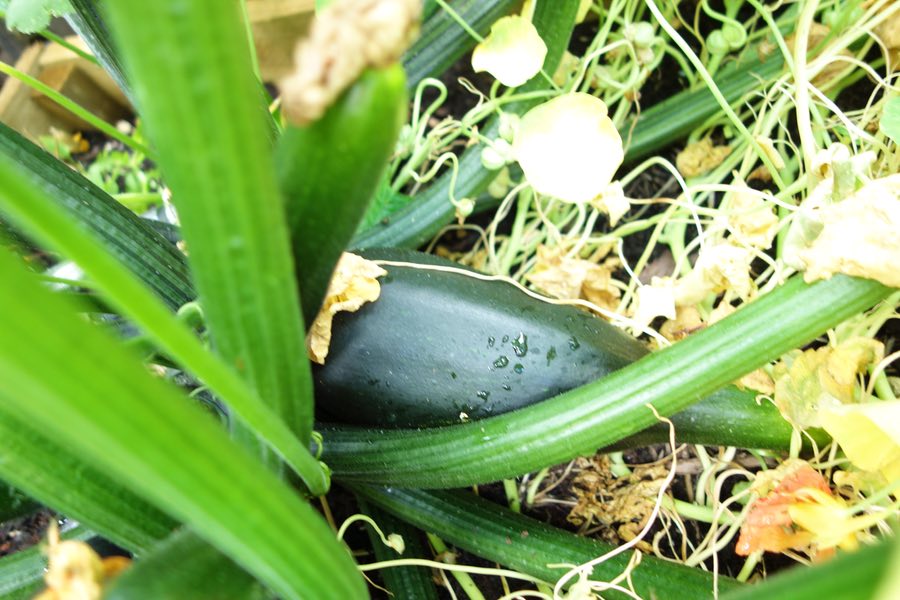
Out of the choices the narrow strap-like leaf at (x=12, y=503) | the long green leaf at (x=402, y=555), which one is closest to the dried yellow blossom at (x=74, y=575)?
the narrow strap-like leaf at (x=12, y=503)

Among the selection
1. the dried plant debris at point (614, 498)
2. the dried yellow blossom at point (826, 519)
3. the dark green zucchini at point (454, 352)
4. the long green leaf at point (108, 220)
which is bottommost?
the dried yellow blossom at point (826, 519)

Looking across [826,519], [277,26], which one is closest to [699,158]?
[826,519]

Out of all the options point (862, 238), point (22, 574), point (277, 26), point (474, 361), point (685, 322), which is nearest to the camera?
point (862, 238)

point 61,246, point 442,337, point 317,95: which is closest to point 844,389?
point 442,337

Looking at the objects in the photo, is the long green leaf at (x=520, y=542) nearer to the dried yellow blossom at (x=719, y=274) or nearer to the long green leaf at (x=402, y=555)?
the long green leaf at (x=402, y=555)

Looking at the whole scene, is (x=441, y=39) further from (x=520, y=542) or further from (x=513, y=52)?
(x=520, y=542)

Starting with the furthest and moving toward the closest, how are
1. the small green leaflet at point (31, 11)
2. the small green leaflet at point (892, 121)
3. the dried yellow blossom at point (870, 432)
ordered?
1. the small green leaflet at point (31, 11)
2. the small green leaflet at point (892, 121)
3. the dried yellow blossom at point (870, 432)

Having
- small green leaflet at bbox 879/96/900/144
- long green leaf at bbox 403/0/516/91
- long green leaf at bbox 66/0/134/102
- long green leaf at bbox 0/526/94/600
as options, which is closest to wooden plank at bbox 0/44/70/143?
long green leaf at bbox 66/0/134/102
